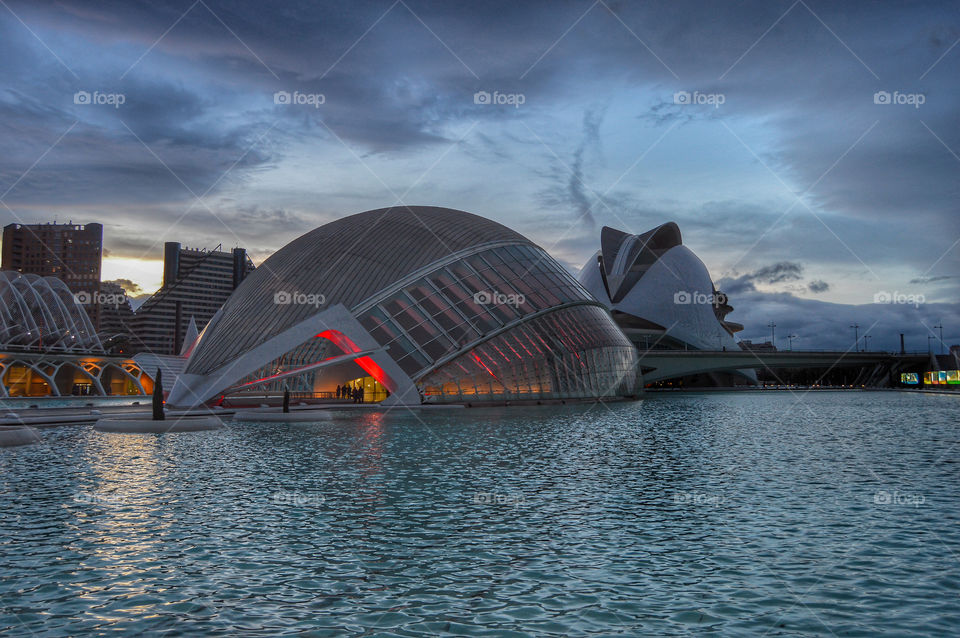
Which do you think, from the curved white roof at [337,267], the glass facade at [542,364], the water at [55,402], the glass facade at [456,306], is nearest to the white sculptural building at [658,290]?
the glass facade at [542,364]

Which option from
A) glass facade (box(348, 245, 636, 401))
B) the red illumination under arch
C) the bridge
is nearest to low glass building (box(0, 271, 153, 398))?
the red illumination under arch

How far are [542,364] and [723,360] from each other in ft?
232

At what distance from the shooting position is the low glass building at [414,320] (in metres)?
41.3

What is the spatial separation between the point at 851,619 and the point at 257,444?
61.9ft

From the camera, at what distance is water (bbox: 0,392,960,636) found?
7398 mm

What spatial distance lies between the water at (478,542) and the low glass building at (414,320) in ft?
67.9

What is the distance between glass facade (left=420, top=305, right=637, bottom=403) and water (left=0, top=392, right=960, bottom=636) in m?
21.5

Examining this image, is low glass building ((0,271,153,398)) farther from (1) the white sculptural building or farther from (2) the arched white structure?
(1) the white sculptural building

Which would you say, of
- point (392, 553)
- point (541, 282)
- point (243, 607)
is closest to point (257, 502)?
point (392, 553)

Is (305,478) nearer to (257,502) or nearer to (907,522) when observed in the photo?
(257,502)

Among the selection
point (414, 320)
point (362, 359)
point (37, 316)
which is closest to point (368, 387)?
point (362, 359)

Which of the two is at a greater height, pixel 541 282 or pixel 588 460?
pixel 541 282

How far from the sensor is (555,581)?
27.9ft

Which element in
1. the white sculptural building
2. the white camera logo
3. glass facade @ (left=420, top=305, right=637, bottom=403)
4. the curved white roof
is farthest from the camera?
the white sculptural building
